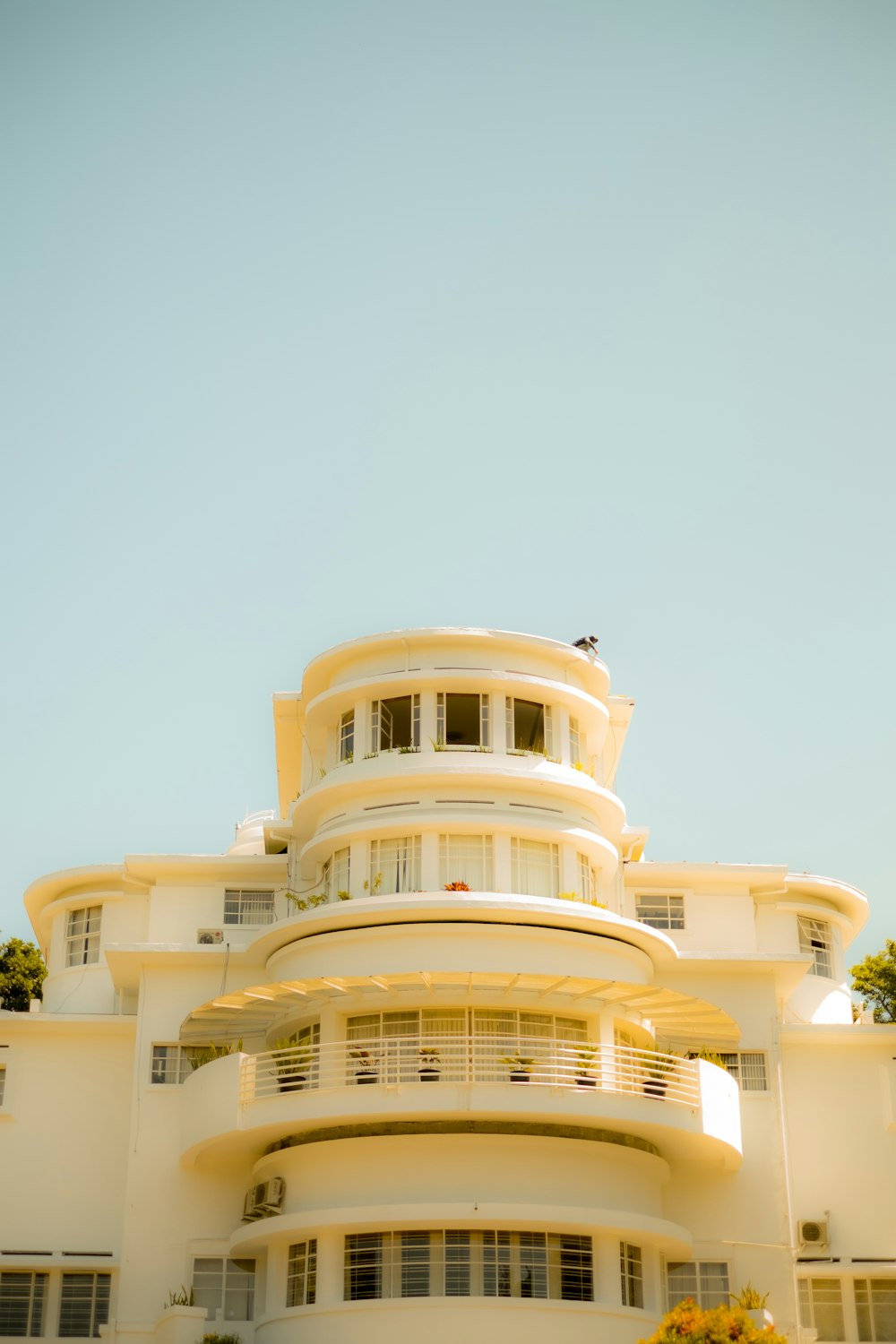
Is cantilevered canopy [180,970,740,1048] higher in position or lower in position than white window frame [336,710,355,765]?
lower

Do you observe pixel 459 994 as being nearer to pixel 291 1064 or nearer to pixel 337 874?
pixel 291 1064

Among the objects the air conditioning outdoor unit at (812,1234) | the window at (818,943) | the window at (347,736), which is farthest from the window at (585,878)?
the air conditioning outdoor unit at (812,1234)

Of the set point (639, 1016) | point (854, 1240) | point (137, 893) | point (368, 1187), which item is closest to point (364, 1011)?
point (368, 1187)

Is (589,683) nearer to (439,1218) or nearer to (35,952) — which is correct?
(439,1218)

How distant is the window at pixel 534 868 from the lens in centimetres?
4278

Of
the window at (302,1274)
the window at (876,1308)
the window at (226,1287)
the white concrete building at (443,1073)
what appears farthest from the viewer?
the window at (876,1308)

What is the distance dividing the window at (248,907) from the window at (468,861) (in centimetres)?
701

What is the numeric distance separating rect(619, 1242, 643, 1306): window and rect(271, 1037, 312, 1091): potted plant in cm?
821

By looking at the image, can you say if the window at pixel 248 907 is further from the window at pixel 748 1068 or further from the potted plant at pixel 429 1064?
the window at pixel 748 1068

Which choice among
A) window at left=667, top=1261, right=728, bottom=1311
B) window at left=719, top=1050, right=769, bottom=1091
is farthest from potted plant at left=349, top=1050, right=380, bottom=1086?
window at left=719, top=1050, right=769, bottom=1091

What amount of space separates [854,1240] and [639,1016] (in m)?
8.18

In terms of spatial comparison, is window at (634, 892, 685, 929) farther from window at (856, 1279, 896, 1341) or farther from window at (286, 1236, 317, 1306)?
window at (286, 1236, 317, 1306)

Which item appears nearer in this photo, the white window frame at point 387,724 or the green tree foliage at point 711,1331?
the green tree foliage at point 711,1331

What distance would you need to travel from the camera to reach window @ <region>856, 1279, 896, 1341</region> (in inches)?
1662
